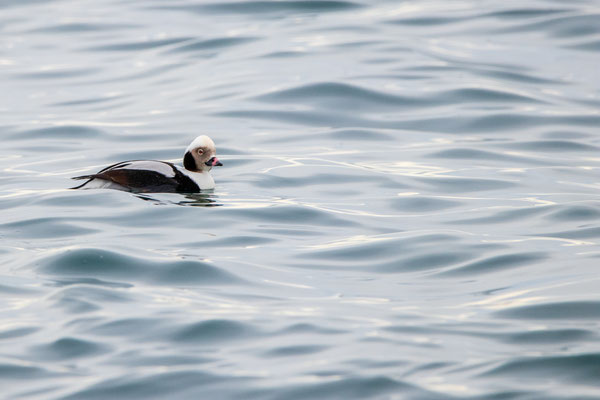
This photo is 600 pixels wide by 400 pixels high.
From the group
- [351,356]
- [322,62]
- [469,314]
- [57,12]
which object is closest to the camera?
[351,356]

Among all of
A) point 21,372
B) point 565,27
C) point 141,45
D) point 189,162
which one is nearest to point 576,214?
point 189,162

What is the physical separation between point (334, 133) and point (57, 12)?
1011cm

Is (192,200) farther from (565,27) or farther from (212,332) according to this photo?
(565,27)

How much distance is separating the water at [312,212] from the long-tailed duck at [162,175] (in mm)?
126

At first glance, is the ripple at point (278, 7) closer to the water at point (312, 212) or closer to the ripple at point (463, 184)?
the water at point (312, 212)

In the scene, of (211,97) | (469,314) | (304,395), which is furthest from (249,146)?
(304,395)

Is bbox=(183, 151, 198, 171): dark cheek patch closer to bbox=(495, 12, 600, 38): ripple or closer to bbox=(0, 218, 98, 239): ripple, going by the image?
bbox=(0, 218, 98, 239): ripple

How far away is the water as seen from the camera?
5.95 m

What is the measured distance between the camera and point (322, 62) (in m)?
16.2

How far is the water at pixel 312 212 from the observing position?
5.95 meters

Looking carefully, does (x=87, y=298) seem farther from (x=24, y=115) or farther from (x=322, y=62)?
(x=322, y=62)

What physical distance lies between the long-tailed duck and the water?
5.0 inches

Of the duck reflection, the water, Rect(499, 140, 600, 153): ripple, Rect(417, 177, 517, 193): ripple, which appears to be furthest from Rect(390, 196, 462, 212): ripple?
Rect(499, 140, 600, 153): ripple

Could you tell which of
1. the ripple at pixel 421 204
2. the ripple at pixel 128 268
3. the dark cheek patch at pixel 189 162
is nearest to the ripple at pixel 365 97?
the ripple at pixel 421 204
